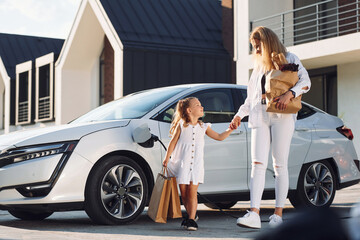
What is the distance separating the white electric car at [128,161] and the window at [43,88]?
21.0 m

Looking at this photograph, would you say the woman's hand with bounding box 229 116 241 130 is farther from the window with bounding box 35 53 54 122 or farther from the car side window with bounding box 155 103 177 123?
the window with bounding box 35 53 54 122

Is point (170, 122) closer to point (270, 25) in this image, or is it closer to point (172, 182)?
point (172, 182)

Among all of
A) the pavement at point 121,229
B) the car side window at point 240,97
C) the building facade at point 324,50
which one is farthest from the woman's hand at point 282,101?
the building facade at point 324,50

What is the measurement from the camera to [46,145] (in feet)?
20.1

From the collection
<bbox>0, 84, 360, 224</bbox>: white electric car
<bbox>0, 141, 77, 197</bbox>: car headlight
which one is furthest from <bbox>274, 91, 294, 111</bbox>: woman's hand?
<bbox>0, 141, 77, 197</bbox>: car headlight

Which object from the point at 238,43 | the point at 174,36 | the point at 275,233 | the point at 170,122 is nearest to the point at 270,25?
the point at 238,43

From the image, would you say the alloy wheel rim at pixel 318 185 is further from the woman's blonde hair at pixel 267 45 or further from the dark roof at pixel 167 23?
the dark roof at pixel 167 23

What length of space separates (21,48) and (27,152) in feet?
95.9

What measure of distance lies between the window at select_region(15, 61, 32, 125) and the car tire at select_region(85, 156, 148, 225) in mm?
23878

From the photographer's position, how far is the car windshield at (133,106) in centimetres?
689

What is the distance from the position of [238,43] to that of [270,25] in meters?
1.15

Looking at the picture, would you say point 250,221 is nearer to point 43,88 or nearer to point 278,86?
point 278,86

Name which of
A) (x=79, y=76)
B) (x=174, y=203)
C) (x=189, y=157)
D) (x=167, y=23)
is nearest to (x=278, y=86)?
(x=189, y=157)

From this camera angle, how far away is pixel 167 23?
79.0ft
